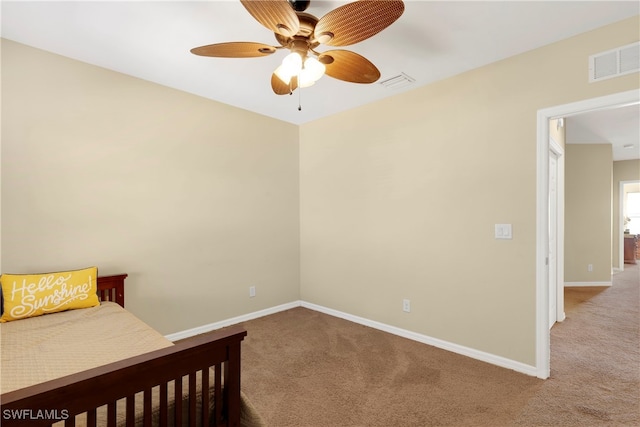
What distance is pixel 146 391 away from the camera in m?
1.13

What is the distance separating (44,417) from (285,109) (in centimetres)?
317

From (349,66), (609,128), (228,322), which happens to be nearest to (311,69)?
(349,66)

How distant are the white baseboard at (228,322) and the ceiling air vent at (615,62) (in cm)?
351

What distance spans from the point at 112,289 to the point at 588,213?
21.7 ft

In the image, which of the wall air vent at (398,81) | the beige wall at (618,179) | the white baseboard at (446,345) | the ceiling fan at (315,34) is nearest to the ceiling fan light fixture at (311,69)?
the ceiling fan at (315,34)

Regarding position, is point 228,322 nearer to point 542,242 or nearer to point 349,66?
point 349,66

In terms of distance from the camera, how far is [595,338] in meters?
3.00

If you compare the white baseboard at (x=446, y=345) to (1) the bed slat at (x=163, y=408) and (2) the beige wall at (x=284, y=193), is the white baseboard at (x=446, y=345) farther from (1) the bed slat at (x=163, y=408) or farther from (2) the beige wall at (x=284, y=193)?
(1) the bed slat at (x=163, y=408)

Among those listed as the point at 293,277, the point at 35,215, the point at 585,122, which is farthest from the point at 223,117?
the point at 585,122

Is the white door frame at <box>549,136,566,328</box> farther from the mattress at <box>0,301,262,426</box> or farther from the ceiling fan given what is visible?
the mattress at <box>0,301,262,426</box>

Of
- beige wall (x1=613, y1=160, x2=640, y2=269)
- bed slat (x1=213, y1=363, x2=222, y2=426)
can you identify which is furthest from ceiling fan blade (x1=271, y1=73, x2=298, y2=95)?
beige wall (x1=613, y1=160, x2=640, y2=269)

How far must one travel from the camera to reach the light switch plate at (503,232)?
2.44 metres

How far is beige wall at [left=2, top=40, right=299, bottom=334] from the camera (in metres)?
2.30

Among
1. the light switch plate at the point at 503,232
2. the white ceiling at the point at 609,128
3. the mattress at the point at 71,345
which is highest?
the white ceiling at the point at 609,128
